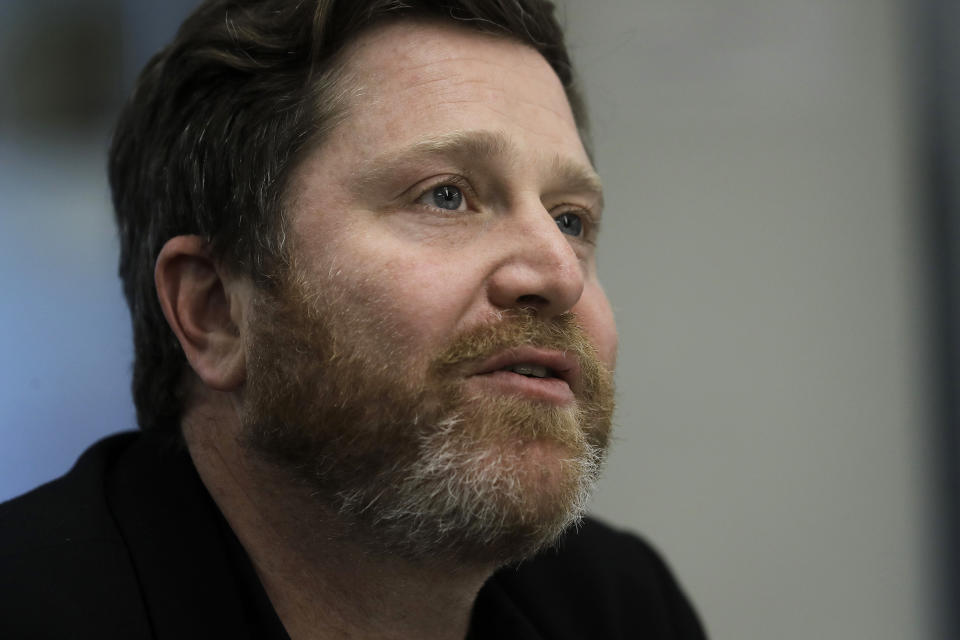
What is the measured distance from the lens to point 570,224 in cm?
174

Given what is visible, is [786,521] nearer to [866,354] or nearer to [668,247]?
[866,354]

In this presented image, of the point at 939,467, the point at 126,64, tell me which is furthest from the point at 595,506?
the point at 126,64

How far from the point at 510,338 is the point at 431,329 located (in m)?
0.11

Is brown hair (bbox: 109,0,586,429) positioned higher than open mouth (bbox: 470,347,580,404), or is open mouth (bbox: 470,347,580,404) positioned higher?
brown hair (bbox: 109,0,586,429)

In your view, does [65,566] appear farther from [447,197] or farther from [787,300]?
[787,300]

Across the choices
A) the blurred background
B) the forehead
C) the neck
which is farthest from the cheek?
the blurred background

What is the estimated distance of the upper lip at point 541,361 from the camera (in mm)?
1369

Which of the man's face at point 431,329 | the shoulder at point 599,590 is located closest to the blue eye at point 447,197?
the man's face at point 431,329

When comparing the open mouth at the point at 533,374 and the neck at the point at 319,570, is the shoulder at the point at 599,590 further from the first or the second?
the open mouth at the point at 533,374

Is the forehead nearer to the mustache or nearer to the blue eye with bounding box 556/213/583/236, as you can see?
the blue eye with bounding box 556/213/583/236

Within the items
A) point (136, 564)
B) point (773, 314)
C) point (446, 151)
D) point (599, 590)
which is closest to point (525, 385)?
point (446, 151)

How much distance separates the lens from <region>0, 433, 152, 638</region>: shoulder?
1.32m

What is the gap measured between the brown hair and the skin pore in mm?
39

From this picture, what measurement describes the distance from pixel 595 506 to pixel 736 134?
113cm
